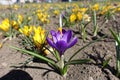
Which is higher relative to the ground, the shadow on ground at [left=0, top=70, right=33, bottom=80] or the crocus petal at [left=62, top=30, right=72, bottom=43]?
the crocus petal at [left=62, top=30, right=72, bottom=43]

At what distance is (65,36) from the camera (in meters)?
1.83

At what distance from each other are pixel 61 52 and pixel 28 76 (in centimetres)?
51

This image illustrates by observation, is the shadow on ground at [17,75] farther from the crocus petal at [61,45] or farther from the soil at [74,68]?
the crocus petal at [61,45]

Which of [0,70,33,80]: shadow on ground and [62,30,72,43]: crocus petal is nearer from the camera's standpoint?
[62,30,72,43]: crocus petal

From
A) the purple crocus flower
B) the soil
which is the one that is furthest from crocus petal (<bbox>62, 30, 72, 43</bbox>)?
the soil

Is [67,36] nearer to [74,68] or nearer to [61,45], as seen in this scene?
[61,45]

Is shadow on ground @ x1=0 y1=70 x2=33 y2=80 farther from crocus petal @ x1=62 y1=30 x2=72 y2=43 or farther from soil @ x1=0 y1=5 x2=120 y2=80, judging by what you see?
crocus petal @ x1=62 y1=30 x2=72 y2=43

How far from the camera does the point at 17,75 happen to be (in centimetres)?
228

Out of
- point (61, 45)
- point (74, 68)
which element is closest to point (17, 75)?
point (74, 68)

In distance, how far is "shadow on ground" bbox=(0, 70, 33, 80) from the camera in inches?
87.9

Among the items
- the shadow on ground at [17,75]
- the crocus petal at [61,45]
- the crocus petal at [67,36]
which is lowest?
the shadow on ground at [17,75]

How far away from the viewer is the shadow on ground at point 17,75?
2232 mm

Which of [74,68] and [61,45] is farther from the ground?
[61,45]

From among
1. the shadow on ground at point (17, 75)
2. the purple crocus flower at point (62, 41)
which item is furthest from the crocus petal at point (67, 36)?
the shadow on ground at point (17, 75)
